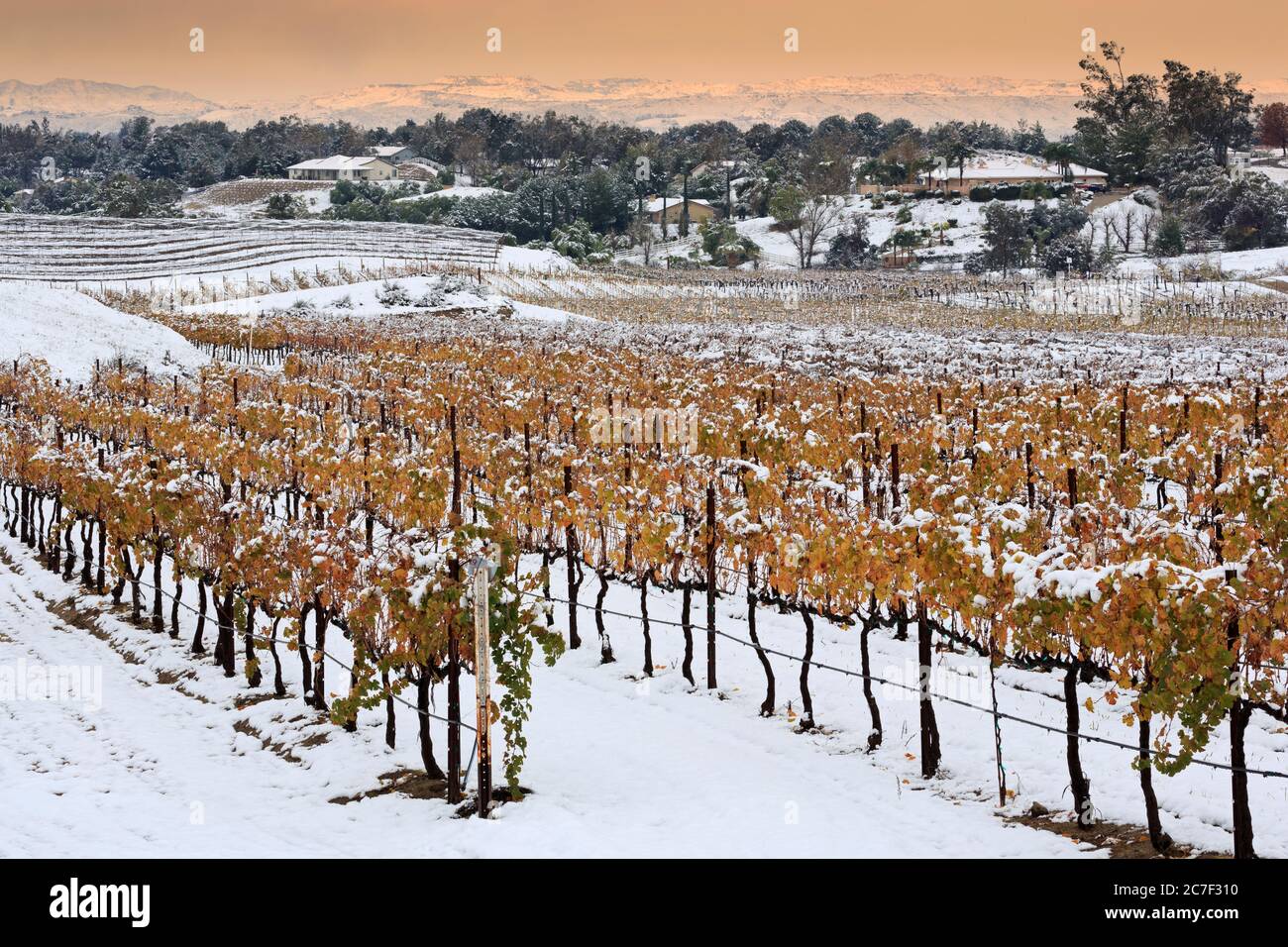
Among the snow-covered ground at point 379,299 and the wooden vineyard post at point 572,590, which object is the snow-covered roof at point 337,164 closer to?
the snow-covered ground at point 379,299

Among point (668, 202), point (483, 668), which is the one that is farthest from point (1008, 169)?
point (483, 668)

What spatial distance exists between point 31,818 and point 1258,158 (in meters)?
134

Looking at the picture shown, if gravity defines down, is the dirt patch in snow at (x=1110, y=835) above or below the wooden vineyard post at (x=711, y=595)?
below

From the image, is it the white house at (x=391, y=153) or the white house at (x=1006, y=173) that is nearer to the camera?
the white house at (x=1006, y=173)

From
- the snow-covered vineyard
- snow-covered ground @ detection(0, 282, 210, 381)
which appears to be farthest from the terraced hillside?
the snow-covered vineyard

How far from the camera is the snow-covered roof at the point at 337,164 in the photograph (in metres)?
139

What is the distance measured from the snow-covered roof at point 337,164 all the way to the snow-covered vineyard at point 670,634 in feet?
393

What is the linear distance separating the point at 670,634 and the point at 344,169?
13337 centimetres

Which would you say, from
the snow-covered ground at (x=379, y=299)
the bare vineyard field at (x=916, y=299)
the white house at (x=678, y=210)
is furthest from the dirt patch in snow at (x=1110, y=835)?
the white house at (x=678, y=210)

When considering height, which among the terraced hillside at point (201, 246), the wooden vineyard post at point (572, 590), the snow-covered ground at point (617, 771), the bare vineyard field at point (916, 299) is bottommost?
the snow-covered ground at point (617, 771)

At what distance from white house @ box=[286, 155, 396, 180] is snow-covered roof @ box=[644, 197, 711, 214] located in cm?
3735

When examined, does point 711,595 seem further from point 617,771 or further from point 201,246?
point 201,246

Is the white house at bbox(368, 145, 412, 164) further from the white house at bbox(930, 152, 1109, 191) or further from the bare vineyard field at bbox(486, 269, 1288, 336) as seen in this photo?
the bare vineyard field at bbox(486, 269, 1288, 336)

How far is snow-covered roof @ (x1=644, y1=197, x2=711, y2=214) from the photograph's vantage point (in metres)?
115
